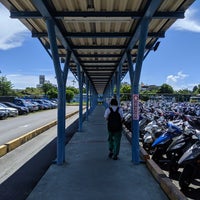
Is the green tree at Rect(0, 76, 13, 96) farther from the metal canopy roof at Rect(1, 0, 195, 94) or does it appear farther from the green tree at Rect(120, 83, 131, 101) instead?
the metal canopy roof at Rect(1, 0, 195, 94)

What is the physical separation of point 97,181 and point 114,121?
7.67 ft

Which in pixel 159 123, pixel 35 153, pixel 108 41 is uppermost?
pixel 108 41

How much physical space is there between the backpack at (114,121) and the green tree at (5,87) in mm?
72658

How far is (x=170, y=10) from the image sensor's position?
6691mm

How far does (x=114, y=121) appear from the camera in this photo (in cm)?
851

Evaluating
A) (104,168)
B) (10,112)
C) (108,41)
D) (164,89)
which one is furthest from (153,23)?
(164,89)

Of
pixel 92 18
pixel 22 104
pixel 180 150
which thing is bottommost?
pixel 180 150

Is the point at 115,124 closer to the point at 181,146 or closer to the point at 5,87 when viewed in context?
the point at 181,146

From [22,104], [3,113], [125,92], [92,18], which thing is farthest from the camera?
[125,92]

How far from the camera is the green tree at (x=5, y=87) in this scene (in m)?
77.6

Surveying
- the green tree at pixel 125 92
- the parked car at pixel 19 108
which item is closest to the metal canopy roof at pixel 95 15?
the parked car at pixel 19 108

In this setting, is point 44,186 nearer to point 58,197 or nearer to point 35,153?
point 58,197

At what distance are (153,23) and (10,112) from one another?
24.3m

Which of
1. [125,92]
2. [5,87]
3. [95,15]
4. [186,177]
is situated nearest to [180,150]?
[186,177]
